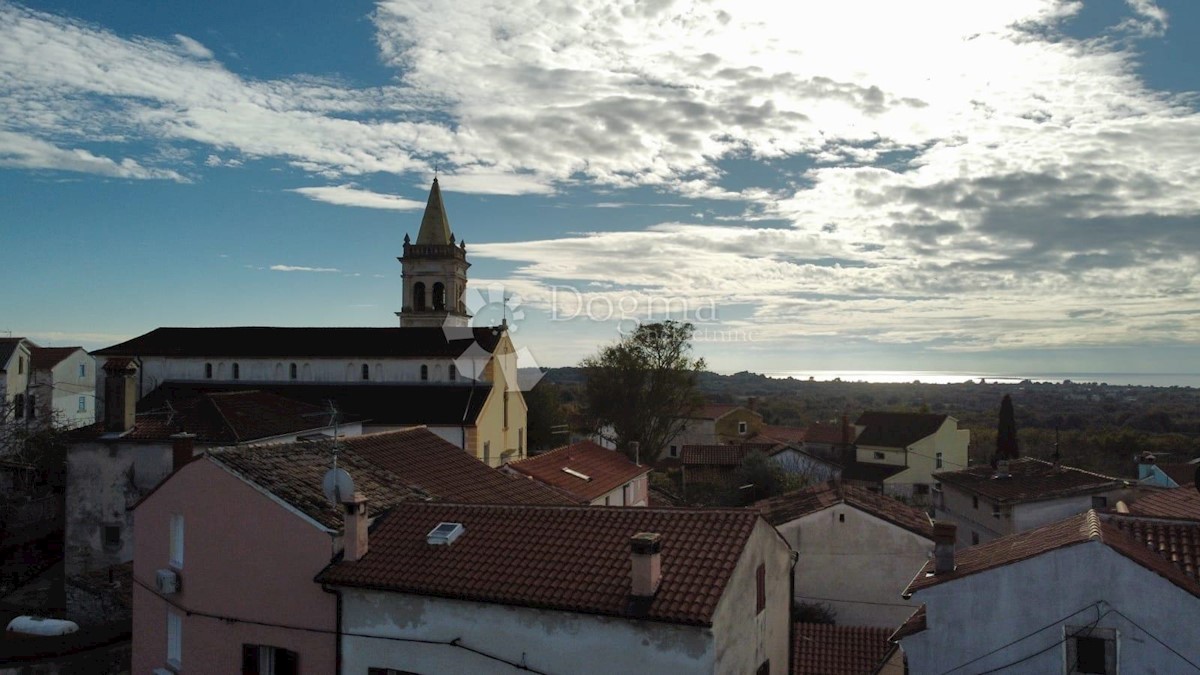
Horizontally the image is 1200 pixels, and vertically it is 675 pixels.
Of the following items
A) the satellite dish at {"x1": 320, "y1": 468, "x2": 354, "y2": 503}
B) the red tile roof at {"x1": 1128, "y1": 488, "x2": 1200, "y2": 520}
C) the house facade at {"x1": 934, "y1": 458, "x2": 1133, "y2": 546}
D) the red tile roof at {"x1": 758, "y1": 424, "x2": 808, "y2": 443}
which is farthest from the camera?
the red tile roof at {"x1": 758, "y1": 424, "x2": 808, "y2": 443}

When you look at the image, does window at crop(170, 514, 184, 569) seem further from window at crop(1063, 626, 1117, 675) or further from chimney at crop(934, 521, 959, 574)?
window at crop(1063, 626, 1117, 675)

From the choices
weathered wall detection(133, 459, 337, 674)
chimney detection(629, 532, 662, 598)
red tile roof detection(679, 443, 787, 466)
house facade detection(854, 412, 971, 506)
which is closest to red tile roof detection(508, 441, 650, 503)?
weathered wall detection(133, 459, 337, 674)

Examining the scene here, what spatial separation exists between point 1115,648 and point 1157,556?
2084mm

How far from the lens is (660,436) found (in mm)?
50594

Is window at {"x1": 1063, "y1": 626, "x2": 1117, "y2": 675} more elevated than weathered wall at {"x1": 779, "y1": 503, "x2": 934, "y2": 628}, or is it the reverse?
window at {"x1": 1063, "y1": 626, "x2": 1117, "y2": 675}

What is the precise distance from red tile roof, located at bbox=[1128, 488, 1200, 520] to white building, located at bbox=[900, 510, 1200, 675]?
10.3ft

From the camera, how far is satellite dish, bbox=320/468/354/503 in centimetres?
1387

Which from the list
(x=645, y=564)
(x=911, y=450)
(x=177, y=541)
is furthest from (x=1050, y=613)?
(x=911, y=450)

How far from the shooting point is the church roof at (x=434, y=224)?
49906mm

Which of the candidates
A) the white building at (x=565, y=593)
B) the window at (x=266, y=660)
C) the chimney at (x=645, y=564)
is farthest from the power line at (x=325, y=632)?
the chimney at (x=645, y=564)

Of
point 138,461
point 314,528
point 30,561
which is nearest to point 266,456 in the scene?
point 314,528

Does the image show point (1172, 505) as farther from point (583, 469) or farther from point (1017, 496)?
point (583, 469)

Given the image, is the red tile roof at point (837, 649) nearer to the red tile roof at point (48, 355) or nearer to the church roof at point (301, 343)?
the church roof at point (301, 343)

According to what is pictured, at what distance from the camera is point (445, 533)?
1316 cm
